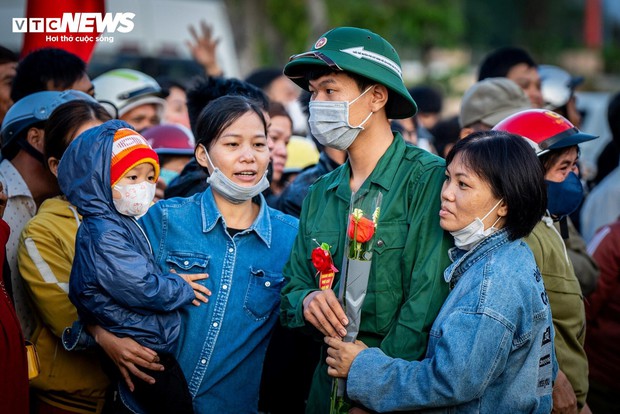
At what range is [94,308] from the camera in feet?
11.5

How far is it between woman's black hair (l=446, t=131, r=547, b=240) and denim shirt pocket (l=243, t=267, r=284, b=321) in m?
1.23

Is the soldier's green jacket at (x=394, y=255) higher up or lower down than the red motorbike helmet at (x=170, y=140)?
lower down

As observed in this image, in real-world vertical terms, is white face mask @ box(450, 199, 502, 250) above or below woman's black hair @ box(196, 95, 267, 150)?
below

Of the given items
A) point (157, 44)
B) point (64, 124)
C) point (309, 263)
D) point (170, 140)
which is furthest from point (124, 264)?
point (157, 44)

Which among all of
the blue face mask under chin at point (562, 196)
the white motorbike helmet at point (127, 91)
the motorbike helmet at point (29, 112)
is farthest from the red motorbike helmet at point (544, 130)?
the white motorbike helmet at point (127, 91)

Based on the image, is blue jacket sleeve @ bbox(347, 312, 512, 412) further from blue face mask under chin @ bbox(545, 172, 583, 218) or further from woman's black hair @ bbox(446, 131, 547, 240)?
blue face mask under chin @ bbox(545, 172, 583, 218)

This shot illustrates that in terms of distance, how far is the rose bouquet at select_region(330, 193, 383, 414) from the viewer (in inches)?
128

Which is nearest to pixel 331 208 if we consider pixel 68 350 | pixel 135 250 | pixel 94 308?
pixel 135 250

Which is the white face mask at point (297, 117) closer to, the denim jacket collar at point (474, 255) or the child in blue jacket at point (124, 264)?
the child in blue jacket at point (124, 264)

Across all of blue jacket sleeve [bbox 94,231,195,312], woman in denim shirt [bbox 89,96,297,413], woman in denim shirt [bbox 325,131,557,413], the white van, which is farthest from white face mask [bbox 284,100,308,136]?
woman in denim shirt [bbox 325,131,557,413]

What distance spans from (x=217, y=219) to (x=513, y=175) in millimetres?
1509

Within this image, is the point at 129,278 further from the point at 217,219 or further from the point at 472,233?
the point at 472,233

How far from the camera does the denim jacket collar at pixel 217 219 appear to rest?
3900mm

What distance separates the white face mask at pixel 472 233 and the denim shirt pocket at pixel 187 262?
1270 millimetres
